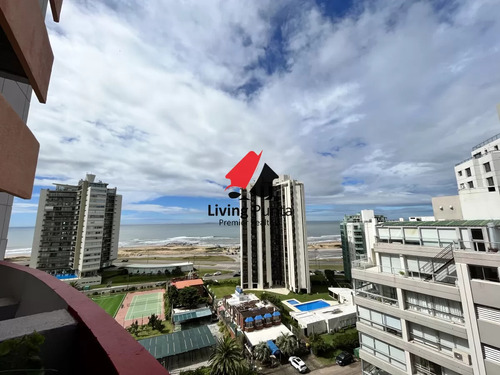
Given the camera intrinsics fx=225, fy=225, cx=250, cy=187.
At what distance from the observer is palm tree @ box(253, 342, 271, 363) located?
18781 millimetres

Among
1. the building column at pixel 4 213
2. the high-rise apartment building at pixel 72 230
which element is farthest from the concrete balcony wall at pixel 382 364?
the high-rise apartment building at pixel 72 230

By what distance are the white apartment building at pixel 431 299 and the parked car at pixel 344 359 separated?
8.64m

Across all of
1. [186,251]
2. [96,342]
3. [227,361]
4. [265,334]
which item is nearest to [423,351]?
[96,342]

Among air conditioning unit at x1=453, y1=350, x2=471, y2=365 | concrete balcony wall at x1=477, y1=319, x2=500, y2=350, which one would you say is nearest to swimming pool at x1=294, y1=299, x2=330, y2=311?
air conditioning unit at x1=453, y1=350, x2=471, y2=365

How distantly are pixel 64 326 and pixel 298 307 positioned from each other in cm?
3167

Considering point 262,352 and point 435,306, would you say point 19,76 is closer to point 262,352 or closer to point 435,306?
point 435,306

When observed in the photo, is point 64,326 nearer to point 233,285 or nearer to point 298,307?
point 298,307

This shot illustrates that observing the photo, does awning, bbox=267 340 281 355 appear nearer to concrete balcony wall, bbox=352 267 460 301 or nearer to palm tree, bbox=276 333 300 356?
palm tree, bbox=276 333 300 356

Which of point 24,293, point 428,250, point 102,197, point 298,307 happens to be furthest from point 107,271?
point 428,250

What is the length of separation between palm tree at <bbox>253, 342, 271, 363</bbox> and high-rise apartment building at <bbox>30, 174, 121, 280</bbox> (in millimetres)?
42293

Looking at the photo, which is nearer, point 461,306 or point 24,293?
point 24,293

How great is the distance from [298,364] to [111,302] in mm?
28764

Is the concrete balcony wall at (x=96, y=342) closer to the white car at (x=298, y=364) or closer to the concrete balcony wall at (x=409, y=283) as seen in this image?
the concrete balcony wall at (x=409, y=283)

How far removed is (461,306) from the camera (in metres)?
7.88
